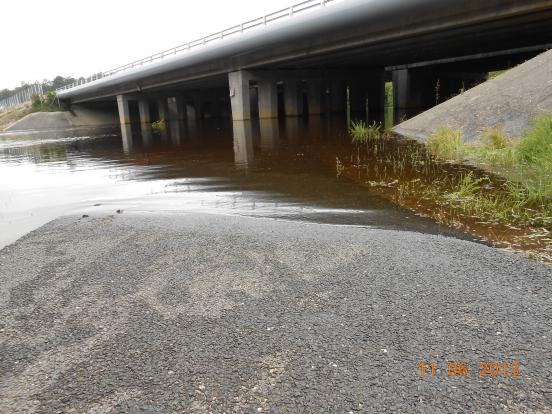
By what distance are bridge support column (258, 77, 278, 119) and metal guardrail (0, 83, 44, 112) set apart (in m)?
52.9

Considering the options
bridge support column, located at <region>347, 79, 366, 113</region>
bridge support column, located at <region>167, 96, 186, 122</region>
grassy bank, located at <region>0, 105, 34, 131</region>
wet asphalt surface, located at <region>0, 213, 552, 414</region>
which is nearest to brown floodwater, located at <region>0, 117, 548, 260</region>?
wet asphalt surface, located at <region>0, 213, 552, 414</region>

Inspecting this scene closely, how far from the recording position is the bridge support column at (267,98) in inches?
1309

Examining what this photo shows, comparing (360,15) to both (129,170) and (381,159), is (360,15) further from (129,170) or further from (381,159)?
(129,170)

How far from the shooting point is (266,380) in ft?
8.41

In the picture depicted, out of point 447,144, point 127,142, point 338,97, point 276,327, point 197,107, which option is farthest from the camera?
point 197,107

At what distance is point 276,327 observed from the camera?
3.15m

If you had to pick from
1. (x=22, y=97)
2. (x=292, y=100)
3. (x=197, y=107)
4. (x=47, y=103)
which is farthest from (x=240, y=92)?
(x=22, y=97)

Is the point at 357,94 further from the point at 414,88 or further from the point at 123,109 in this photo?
the point at 123,109

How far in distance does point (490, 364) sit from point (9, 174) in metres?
15.1

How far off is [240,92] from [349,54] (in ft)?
29.8

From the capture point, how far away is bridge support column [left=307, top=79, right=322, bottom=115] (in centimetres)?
3822

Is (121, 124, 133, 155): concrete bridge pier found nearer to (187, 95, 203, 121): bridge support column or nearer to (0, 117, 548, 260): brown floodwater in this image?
(0, 117, 548, 260): brown floodwater

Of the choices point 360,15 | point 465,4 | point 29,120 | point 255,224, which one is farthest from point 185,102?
point 255,224

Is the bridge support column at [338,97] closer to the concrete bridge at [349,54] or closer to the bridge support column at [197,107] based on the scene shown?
the concrete bridge at [349,54]
